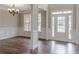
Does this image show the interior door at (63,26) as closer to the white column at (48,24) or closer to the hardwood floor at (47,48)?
the hardwood floor at (47,48)

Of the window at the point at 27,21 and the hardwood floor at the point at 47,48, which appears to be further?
the window at the point at 27,21

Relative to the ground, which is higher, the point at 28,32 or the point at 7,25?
the point at 7,25

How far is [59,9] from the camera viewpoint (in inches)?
191


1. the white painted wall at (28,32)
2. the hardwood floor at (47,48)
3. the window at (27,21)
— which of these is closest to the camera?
the hardwood floor at (47,48)

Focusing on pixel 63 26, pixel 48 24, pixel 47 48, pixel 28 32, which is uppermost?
pixel 48 24

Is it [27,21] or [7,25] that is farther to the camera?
[7,25]

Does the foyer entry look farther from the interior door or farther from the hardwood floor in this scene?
the hardwood floor

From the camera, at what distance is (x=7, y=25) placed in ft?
19.7

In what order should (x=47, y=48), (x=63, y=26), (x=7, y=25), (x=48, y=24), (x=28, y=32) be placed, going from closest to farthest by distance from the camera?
(x=47, y=48) < (x=63, y=26) < (x=28, y=32) < (x=48, y=24) < (x=7, y=25)

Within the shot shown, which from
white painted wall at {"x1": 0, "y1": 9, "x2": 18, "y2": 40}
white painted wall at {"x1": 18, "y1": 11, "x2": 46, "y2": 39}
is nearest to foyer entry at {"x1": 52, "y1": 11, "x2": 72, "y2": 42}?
white painted wall at {"x1": 18, "y1": 11, "x2": 46, "y2": 39}

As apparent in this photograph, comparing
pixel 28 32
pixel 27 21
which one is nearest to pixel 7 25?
pixel 27 21

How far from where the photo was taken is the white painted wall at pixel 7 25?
558 centimetres

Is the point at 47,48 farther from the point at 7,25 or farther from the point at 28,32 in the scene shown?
the point at 7,25

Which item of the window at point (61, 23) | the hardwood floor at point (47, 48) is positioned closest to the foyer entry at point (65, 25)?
the window at point (61, 23)
